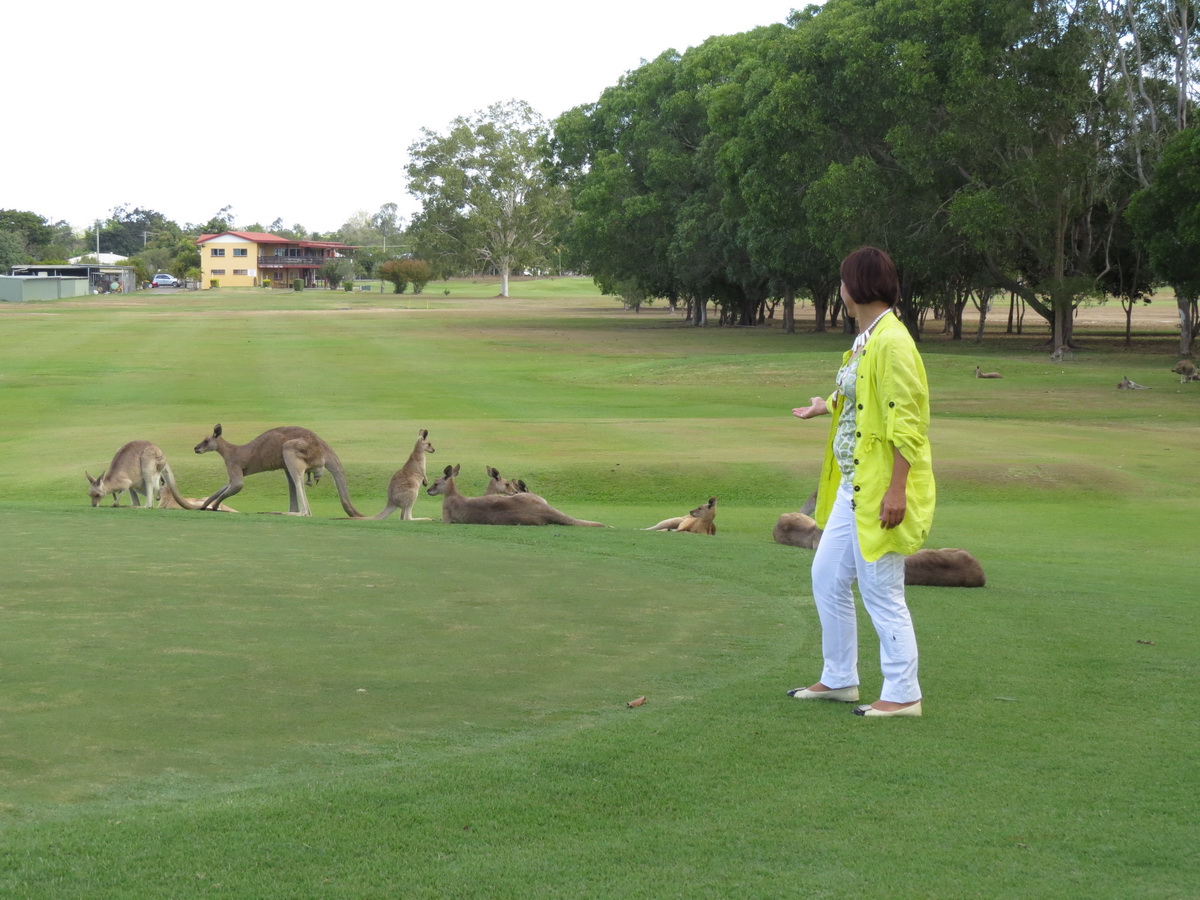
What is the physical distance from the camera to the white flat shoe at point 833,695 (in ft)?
→ 22.0

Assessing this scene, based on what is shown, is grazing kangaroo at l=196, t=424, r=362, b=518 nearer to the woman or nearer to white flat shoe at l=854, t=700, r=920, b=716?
the woman

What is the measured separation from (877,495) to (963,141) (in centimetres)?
4284

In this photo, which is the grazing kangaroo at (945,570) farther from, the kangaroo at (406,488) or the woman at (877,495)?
the kangaroo at (406,488)

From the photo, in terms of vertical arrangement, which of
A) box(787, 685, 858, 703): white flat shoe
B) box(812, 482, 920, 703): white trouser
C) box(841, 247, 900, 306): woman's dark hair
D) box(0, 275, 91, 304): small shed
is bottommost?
box(787, 685, 858, 703): white flat shoe

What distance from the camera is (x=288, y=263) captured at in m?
174

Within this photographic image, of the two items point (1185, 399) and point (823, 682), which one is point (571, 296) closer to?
point (1185, 399)

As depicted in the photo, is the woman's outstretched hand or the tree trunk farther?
the tree trunk

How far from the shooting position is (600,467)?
1984 centimetres

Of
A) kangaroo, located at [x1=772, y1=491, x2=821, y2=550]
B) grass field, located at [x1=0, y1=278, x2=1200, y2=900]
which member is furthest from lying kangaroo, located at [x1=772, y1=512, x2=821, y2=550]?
grass field, located at [x1=0, y1=278, x2=1200, y2=900]

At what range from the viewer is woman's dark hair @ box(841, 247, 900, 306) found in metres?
6.52

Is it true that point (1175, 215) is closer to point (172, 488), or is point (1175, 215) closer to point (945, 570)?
point (172, 488)

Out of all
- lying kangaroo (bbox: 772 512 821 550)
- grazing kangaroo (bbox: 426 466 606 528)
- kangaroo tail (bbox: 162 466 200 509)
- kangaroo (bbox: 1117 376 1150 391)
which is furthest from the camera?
kangaroo (bbox: 1117 376 1150 391)

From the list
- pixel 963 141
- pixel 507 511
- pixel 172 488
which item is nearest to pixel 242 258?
pixel 963 141

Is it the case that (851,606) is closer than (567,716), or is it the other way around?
(567,716)
